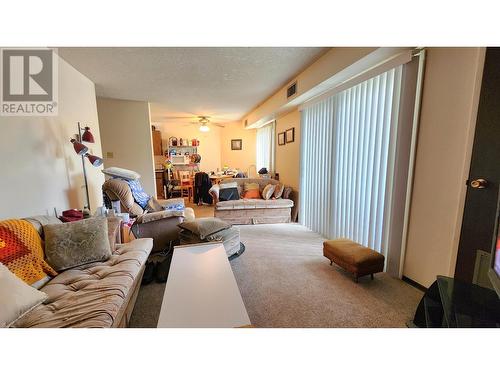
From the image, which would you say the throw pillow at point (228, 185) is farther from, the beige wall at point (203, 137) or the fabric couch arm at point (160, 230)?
the beige wall at point (203, 137)

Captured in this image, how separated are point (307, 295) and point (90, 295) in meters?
1.60

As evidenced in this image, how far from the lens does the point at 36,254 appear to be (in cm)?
144

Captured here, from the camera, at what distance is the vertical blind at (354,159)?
2.16 metres

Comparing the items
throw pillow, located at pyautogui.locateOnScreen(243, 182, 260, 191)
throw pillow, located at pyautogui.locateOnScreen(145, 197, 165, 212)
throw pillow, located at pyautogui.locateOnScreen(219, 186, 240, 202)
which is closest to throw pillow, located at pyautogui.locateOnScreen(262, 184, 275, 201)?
throw pillow, located at pyautogui.locateOnScreen(243, 182, 260, 191)

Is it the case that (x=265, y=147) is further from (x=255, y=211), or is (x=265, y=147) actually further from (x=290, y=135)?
(x=255, y=211)

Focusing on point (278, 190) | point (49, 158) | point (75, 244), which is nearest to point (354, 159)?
point (278, 190)

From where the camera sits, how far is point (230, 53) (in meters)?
2.30

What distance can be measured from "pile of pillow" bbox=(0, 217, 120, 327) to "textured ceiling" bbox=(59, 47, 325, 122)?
188 centimetres

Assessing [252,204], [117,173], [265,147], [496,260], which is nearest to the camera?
[496,260]

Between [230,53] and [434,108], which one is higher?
[230,53]
